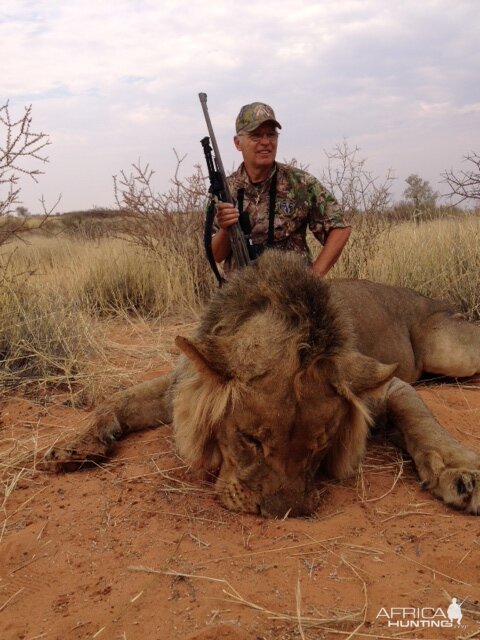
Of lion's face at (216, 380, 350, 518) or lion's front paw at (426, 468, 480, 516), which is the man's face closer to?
lion's face at (216, 380, 350, 518)

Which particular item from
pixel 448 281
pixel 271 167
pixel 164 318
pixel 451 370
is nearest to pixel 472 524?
pixel 451 370

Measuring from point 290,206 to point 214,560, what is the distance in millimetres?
3751

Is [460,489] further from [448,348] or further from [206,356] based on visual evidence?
[448,348]

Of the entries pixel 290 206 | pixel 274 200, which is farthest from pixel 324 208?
pixel 274 200

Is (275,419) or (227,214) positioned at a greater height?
(227,214)

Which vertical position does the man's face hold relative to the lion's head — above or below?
above

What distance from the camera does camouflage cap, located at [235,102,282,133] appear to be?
546 cm

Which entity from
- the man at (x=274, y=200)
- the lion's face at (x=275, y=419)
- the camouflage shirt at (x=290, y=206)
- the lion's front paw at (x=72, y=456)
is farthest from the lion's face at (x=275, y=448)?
the camouflage shirt at (x=290, y=206)

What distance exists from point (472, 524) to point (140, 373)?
3347mm

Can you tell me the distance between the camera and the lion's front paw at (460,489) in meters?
3.16

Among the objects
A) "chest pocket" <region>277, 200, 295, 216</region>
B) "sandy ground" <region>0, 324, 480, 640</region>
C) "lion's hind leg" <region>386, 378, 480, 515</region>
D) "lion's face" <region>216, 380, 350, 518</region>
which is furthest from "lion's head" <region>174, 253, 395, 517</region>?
"chest pocket" <region>277, 200, 295, 216</region>

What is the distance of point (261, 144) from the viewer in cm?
556

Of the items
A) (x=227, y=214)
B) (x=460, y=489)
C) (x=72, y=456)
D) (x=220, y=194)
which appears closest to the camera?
(x=460, y=489)
